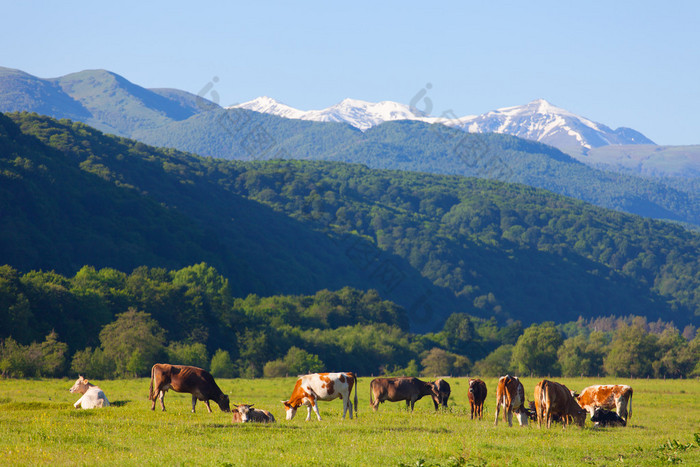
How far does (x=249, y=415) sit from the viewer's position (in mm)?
24750

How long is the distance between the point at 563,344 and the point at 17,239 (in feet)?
262

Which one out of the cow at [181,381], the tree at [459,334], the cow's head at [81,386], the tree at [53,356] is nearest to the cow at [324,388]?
the cow at [181,381]

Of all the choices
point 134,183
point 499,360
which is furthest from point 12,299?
point 134,183

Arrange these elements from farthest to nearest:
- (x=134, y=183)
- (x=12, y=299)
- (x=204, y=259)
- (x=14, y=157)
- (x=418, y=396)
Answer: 1. (x=134, y=183)
2. (x=204, y=259)
3. (x=14, y=157)
4. (x=12, y=299)
5. (x=418, y=396)

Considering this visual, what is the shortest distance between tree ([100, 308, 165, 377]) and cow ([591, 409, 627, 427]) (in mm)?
48941

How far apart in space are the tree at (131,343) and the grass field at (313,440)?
4243 centimetres

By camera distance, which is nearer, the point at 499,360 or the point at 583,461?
the point at 583,461

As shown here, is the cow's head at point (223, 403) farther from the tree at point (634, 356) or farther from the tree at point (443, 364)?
the tree at point (443, 364)

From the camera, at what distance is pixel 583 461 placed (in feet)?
61.4

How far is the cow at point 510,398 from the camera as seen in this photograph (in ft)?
85.9

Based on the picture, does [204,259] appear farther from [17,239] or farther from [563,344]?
[563,344]

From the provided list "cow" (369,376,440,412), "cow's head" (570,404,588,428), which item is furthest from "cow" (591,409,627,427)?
"cow" (369,376,440,412)

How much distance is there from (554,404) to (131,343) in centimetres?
5495

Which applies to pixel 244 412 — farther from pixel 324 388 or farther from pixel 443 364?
pixel 443 364
